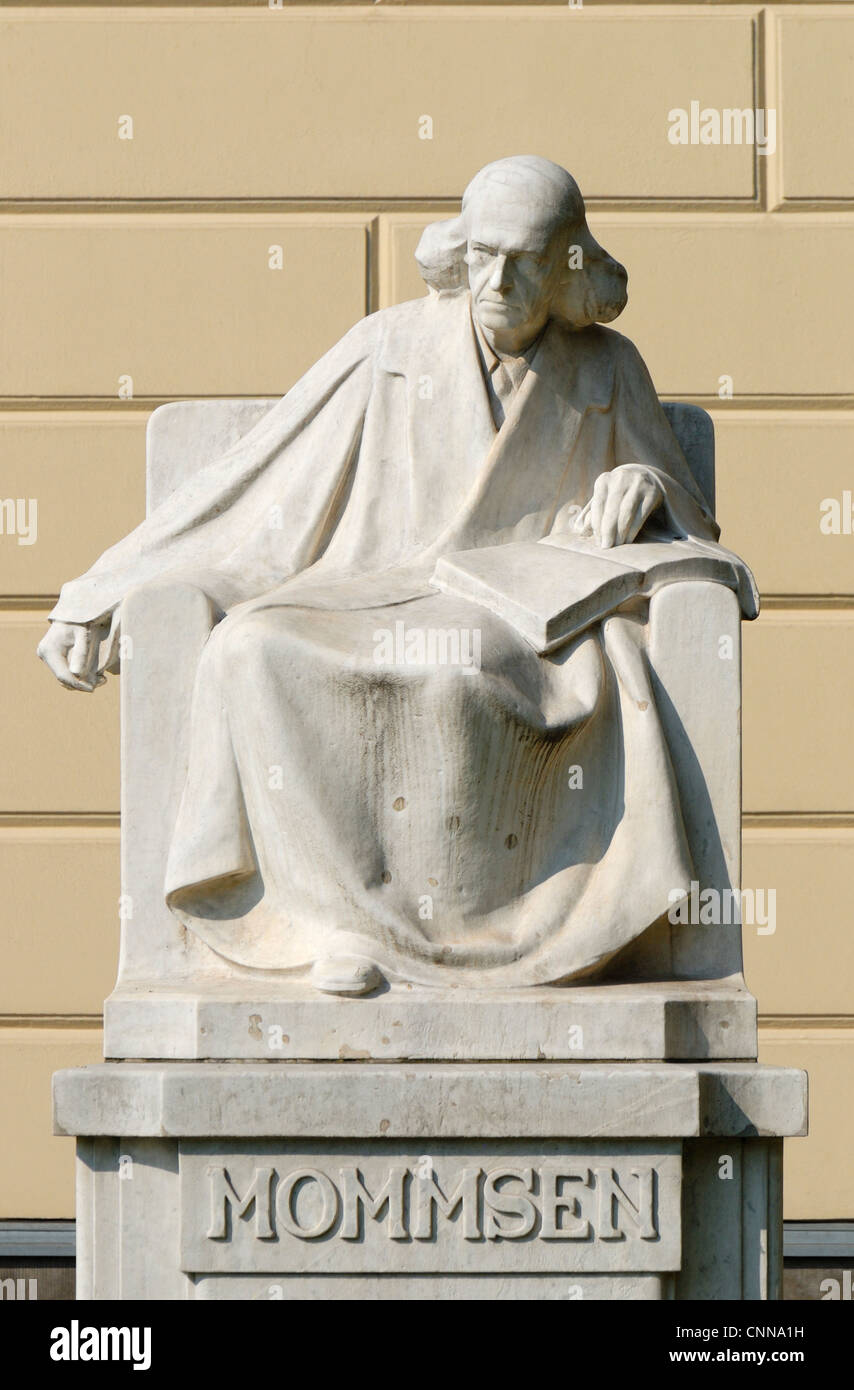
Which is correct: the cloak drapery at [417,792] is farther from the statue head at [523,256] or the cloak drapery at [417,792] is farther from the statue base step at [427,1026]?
the statue head at [523,256]

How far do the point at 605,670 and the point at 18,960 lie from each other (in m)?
2.23

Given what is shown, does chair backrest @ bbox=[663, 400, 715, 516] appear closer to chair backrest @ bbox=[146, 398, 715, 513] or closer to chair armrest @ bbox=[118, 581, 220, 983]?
chair backrest @ bbox=[146, 398, 715, 513]

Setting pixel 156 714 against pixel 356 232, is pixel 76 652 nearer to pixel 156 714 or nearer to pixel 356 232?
pixel 156 714

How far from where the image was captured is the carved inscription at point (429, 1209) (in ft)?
12.2

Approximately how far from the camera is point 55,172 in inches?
232

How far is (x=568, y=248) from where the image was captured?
170 inches

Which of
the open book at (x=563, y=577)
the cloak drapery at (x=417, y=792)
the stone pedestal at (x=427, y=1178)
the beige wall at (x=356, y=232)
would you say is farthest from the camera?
the beige wall at (x=356, y=232)

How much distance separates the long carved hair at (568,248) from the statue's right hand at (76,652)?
3.11 ft

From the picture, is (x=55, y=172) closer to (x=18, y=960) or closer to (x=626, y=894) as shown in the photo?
(x=18, y=960)

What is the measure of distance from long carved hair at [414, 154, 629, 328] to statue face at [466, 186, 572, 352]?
0.10ft

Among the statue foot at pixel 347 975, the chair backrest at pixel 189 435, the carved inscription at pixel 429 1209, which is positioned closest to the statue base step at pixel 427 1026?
the statue foot at pixel 347 975

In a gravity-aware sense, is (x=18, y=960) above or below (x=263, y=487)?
below

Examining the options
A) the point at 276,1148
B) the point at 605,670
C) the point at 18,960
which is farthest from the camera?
the point at 18,960
